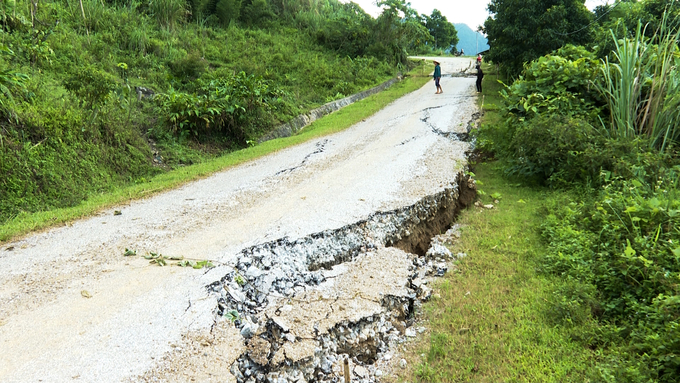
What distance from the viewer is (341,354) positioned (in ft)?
11.0

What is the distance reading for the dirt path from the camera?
285cm

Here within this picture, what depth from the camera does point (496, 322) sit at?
3.82m

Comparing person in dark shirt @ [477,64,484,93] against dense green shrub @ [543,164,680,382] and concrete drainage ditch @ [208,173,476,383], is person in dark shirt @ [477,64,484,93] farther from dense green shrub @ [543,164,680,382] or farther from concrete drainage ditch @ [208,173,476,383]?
concrete drainage ditch @ [208,173,476,383]

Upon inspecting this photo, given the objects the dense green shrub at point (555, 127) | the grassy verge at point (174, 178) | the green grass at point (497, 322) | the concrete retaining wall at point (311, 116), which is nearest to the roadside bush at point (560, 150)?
the dense green shrub at point (555, 127)

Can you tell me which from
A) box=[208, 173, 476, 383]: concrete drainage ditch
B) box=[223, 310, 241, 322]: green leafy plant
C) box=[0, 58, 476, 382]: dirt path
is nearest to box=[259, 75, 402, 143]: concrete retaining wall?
box=[0, 58, 476, 382]: dirt path

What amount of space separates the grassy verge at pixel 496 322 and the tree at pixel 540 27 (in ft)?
33.0

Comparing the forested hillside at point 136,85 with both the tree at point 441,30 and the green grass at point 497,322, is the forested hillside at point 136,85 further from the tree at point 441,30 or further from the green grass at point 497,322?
the tree at point 441,30

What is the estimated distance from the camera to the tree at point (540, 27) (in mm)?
13656

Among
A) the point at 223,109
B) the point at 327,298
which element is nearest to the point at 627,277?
the point at 327,298

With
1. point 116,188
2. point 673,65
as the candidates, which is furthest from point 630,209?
point 116,188

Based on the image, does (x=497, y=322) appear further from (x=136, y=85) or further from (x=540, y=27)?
(x=540, y=27)

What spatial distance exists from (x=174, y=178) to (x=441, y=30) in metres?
47.7

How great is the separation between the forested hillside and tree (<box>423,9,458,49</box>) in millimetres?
31677

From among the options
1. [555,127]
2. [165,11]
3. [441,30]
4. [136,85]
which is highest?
[441,30]
